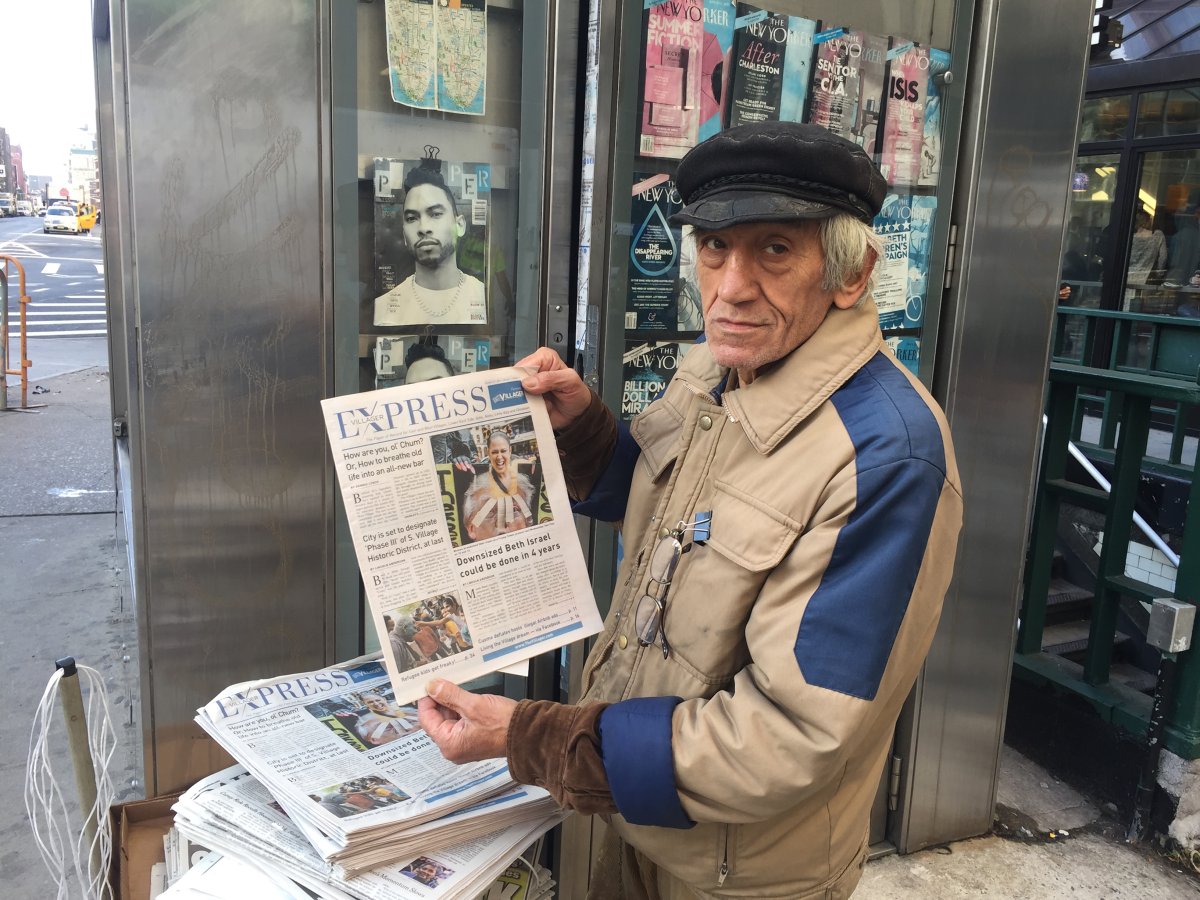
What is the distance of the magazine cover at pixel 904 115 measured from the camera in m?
2.58

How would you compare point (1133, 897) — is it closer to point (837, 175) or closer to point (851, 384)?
point (851, 384)

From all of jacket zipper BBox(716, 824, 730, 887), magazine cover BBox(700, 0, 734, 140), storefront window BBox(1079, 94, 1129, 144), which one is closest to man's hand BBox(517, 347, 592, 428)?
jacket zipper BBox(716, 824, 730, 887)

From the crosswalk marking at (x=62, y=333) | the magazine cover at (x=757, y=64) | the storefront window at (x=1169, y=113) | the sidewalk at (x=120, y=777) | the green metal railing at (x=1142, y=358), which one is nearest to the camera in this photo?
the magazine cover at (x=757, y=64)

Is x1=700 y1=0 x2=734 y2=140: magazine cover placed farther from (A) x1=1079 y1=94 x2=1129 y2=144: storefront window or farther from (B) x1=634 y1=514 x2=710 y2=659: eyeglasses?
(A) x1=1079 y1=94 x2=1129 y2=144: storefront window

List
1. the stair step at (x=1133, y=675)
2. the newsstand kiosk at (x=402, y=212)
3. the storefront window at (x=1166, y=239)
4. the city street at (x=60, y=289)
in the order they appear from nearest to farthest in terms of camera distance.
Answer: the newsstand kiosk at (x=402, y=212), the stair step at (x=1133, y=675), the storefront window at (x=1166, y=239), the city street at (x=60, y=289)

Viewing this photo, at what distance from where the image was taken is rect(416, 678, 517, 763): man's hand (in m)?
1.36

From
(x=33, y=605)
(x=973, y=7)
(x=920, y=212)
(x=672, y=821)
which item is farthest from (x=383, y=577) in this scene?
(x=33, y=605)

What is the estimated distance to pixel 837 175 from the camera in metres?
1.27

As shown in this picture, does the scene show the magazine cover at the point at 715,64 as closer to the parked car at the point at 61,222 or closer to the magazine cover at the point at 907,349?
the magazine cover at the point at 907,349

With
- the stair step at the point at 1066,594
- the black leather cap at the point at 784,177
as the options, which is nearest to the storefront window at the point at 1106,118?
the stair step at the point at 1066,594

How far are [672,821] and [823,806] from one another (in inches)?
10.5

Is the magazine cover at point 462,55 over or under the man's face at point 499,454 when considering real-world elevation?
over

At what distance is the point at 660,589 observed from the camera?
4.82ft

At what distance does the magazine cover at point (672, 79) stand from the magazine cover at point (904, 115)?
0.63 meters
